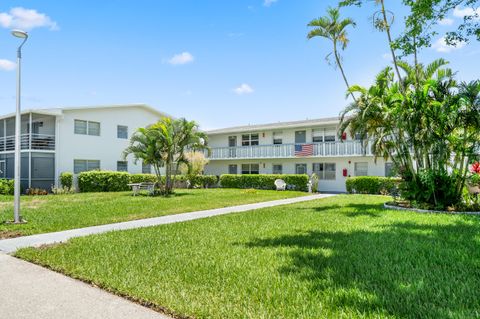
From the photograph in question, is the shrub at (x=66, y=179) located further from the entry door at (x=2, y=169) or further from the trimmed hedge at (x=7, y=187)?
the entry door at (x=2, y=169)

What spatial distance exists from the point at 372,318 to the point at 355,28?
47.8ft

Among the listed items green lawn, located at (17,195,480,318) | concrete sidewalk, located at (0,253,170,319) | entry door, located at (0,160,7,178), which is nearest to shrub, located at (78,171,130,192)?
entry door, located at (0,160,7,178)

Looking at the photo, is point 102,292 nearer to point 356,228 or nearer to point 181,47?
point 356,228

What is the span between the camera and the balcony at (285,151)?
26188 millimetres

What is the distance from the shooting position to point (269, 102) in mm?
28719

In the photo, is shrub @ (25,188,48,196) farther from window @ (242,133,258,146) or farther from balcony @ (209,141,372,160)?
window @ (242,133,258,146)

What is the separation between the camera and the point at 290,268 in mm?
5453

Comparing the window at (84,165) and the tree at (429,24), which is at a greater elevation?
the tree at (429,24)

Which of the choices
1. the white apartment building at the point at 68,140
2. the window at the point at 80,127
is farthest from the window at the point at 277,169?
the window at the point at 80,127

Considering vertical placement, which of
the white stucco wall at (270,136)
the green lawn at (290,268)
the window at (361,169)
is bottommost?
the green lawn at (290,268)

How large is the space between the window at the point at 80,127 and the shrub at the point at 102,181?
3911 mm

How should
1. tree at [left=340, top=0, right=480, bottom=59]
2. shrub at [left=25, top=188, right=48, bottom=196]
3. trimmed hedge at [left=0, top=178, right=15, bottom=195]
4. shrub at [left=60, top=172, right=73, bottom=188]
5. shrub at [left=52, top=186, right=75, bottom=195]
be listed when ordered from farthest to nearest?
shrub at [left=60, top=172, right=73, bottom=188] → shrub at [left=52, top=186, right=75, bottom=195] → shrub at [left=25, top=188, right=48, bottom=196] → trimmed hedge at [left=0, top=178, right=15, bottom=195] → tree at [left=340, top=0, right=480, bottom=59]

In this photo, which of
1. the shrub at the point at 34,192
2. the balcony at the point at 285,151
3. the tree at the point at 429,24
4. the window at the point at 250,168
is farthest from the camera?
the window at the point at 250,168

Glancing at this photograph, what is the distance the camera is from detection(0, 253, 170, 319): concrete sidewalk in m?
3.97
